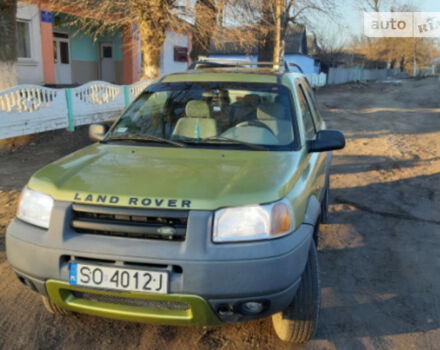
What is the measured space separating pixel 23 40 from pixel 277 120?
1506cm

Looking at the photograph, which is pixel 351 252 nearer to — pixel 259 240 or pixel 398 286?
pixel 398 286

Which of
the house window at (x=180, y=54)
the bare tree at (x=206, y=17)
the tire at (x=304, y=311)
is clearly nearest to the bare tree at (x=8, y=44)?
the bare tree at (x=206, y=17)

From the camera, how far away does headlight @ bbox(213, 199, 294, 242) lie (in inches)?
93.7

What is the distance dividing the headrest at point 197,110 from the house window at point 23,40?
1405 cm

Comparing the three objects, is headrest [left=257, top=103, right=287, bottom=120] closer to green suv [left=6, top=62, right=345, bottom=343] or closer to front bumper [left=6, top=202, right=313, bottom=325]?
green suv [left=6, top=62, right=345, bottom=343]

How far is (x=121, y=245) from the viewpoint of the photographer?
2377mm

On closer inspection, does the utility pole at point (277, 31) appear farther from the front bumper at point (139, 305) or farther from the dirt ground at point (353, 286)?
the front bumper at point (139, 305)

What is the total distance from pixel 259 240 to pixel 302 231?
36 cm

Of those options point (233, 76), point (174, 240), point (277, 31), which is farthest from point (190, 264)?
point (277, 31)

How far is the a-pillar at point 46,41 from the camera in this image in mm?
16062

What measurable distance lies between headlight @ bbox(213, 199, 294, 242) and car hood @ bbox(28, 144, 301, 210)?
1.8 inches

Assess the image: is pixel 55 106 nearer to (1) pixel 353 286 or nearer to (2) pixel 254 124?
(2) pixel 254 124

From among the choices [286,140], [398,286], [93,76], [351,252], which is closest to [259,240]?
[286,140]

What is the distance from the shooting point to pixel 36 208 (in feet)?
8.71
